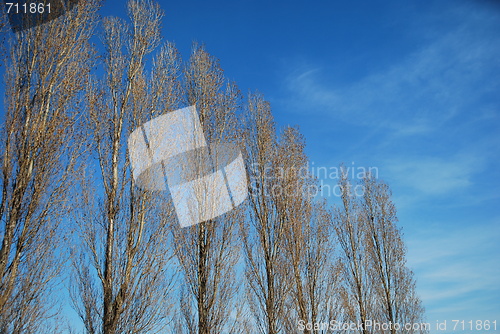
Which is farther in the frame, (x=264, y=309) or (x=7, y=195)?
(x=264, y=309)

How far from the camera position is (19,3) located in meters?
8.27

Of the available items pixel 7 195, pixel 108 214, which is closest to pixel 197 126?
pixel 108 214

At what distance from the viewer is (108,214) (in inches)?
328

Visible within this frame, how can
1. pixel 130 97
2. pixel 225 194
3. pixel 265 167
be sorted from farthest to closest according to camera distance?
pixel 265 167, pixel 225 194, pixel 130 97

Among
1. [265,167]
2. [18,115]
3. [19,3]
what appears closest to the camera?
[18,115]

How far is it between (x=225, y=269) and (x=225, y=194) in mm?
1936

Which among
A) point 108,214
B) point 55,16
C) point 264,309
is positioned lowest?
point 264,309

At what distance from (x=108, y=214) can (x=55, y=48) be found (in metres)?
3.66

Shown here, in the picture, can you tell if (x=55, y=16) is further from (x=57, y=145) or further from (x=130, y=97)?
(x=57, y=145)

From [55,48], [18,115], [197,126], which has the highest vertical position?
[55,48]

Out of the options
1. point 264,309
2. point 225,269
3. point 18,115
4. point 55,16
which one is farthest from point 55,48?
point 264,309

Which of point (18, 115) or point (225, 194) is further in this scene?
point (225, 194)

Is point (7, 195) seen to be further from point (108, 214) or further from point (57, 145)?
Result: point (108, 214)

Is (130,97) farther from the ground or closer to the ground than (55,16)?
closer to the ground
